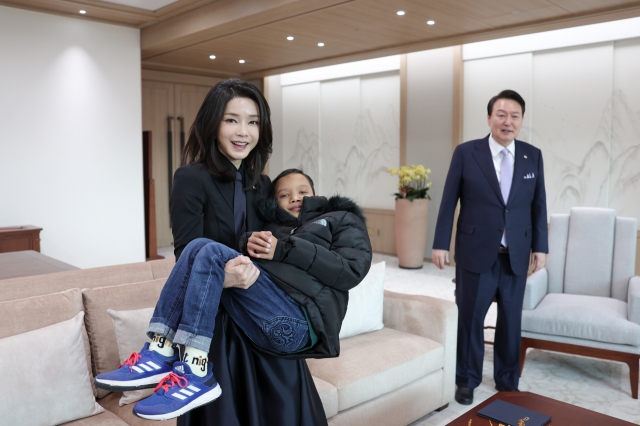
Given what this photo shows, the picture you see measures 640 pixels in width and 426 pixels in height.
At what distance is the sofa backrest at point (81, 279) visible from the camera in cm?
226

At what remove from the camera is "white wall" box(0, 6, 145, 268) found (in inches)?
223

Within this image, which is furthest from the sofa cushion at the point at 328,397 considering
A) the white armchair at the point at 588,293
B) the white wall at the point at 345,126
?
the white wall at the point at 345,126

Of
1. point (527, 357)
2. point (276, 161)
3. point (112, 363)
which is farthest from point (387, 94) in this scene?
point (112, 363)

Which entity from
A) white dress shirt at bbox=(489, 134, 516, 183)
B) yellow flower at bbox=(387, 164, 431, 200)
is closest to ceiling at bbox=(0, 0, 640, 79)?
yellow flower at bbox=(387, 164, 431, 200)

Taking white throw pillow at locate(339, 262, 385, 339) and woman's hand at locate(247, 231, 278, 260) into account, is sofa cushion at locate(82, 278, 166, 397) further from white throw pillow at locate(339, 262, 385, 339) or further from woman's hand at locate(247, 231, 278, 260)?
woman's hand at locate(247, 231, 278, 260)

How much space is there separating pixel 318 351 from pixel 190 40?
5.76 metres

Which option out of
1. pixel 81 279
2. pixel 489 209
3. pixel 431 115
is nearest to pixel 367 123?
pixel 431 115

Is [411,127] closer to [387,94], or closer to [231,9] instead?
[387,94]

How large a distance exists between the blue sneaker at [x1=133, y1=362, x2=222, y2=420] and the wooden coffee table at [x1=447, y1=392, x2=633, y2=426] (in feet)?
3.89

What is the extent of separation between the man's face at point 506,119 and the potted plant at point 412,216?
12.6ft

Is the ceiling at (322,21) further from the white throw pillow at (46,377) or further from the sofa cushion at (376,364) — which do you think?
the white throw pillow at (46,377)

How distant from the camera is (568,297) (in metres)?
3.69

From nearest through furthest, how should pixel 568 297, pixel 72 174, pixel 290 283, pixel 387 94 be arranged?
pixel 290 283 < pixel 568 297 < pixel 72 174 < pixel 387 94

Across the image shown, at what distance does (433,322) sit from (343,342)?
0.51 m
